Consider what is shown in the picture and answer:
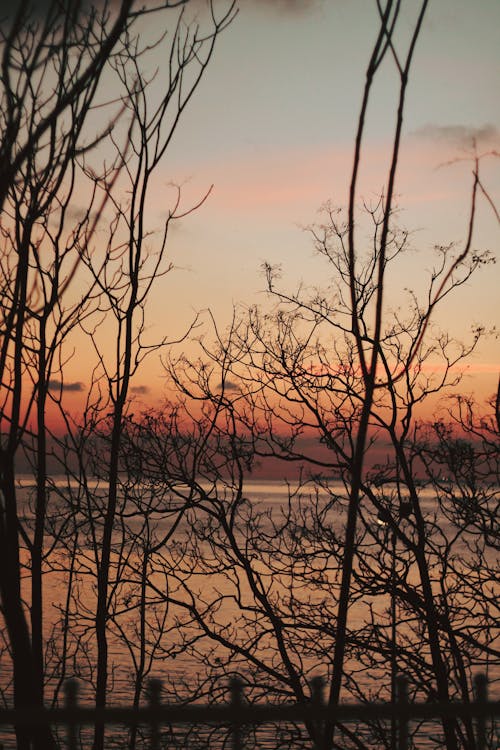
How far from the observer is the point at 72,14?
3062 millimetres

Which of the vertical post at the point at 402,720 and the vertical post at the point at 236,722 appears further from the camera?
the vertical post at the point at 402,720

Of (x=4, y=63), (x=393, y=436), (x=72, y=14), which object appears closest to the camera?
(x=4, y=63)

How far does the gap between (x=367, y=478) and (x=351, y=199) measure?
7.81m

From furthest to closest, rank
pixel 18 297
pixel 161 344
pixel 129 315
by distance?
1. pixel 161 344
2. pixel 129 315
3. pixel 18 297

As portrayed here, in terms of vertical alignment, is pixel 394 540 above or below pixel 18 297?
below

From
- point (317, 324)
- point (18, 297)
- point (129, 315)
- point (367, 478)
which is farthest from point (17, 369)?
point (367, 478)

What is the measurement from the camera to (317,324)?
9.66 meters

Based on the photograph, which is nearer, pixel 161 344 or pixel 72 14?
pixel 72 14

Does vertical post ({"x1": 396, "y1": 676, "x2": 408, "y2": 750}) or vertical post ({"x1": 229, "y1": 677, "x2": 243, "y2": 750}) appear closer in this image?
vertical post ({"x1": 229, "y1": 677, "x2": 243, "y2": 750})

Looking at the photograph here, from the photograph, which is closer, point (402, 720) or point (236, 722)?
point (236, 722)

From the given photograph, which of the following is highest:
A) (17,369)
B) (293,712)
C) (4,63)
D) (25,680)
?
(4,63)

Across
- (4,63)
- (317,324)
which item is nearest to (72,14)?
(4,63)

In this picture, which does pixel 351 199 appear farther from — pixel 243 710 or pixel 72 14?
pixel 243 710

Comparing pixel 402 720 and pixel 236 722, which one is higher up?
pixel 236 722
